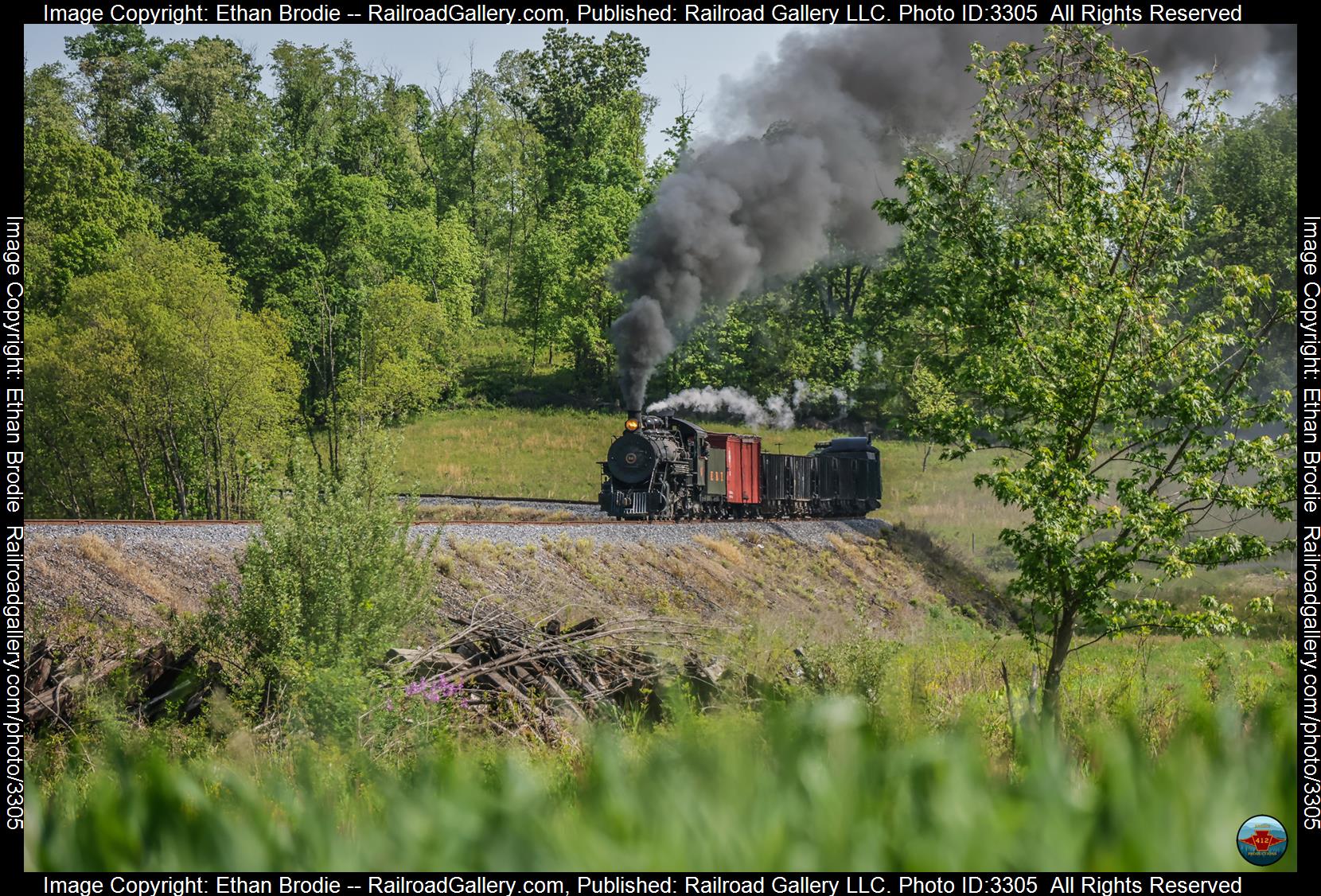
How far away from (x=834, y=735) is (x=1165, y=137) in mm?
11342

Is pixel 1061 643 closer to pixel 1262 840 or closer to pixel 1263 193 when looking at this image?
pixel 1262 840

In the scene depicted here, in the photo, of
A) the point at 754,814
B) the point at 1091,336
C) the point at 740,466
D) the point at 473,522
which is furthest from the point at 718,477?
the point at 754,814

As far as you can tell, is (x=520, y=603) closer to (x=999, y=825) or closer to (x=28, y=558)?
(x=28, y=558)

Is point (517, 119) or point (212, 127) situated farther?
point (517, 119)

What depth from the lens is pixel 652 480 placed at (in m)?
29.0

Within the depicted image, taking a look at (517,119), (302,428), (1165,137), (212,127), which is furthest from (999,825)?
(517,119)

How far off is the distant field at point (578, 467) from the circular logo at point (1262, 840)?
36.5 metres

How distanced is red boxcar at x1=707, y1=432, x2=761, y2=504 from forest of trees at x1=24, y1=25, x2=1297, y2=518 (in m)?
6.18

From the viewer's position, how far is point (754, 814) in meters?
1.53

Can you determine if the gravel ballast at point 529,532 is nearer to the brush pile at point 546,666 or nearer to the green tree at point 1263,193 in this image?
the brush pile at point 546,666

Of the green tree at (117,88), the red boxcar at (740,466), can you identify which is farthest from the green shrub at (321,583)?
the green tree at (117,88)

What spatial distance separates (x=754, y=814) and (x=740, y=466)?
3230 cm

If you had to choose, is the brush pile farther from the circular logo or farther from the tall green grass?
the circular logo

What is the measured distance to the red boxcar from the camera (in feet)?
107
